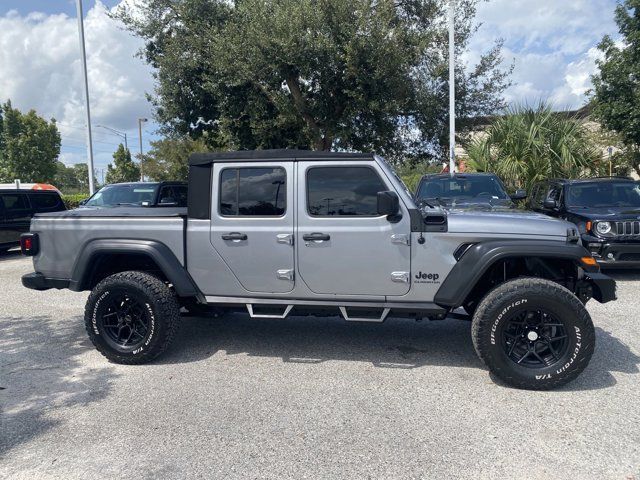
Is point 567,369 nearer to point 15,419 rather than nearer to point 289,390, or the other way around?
point 289,390

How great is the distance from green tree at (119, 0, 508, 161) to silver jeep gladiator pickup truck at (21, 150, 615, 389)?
7779 millimetres

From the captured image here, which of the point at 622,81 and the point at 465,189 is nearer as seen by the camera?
the point at 465,189

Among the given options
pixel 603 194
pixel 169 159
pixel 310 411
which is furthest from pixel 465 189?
pixel 169 159

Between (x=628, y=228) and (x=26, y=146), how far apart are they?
3389 centimetres

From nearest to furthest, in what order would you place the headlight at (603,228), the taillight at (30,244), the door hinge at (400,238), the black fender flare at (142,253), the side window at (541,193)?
the door hinge at (400,238), the black fender flare at (142,253), the taillight at (30,244), the headlight at (603,228), the side window at (541,193)

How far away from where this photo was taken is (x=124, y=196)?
11.1 metres

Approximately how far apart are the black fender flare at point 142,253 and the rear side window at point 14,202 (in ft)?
31.2

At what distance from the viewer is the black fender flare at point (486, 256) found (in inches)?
156

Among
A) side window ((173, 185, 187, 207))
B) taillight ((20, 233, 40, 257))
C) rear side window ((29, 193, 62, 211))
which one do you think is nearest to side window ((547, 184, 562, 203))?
side window ((173, 185, 187, 207))

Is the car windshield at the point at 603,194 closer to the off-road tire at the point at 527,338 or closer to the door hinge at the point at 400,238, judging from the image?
the off-road tire at the point at 527,338

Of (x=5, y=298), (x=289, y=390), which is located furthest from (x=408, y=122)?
(x=289, y=390)

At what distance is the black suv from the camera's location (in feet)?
25.6

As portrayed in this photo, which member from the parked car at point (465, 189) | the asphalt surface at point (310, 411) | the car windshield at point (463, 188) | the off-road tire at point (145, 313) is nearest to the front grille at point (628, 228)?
the parked car at point (465, 189)

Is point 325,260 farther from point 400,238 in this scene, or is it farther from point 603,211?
point 603,211
